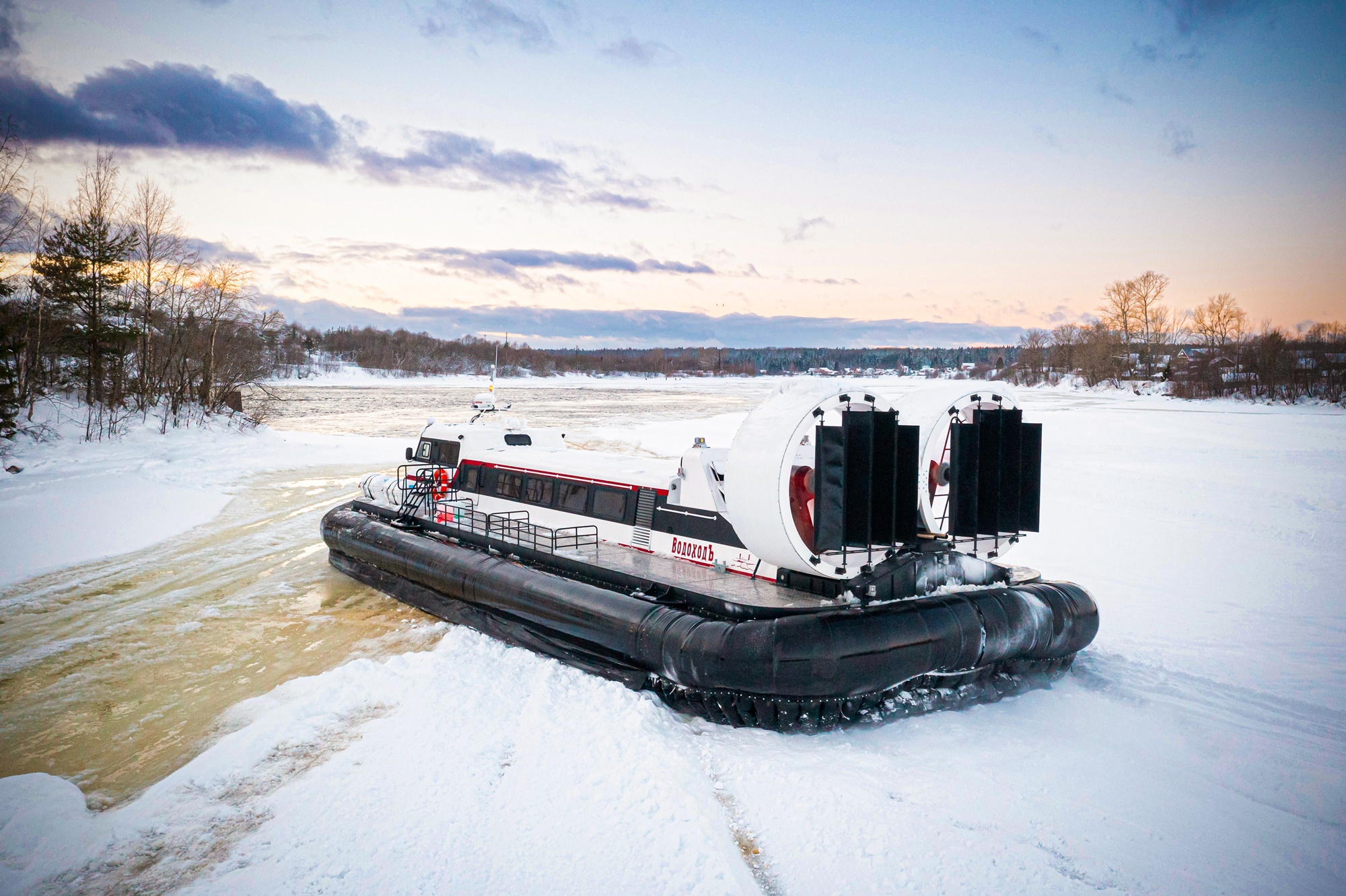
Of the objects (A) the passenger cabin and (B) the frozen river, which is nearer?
(B) the frozen river

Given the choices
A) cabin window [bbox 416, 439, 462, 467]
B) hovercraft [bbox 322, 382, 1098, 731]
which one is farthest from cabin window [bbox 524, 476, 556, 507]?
cabin window [bbox 416, 439, 462, 467]

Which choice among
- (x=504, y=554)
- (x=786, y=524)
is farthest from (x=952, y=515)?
(x=504, y=554)

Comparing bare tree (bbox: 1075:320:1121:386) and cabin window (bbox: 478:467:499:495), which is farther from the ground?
bare tree (bbox: 1075:320:1121:386)

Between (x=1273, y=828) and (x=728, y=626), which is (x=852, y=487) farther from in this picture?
(x=1273, y=828)

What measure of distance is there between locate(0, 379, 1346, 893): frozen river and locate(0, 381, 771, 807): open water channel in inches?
1.5

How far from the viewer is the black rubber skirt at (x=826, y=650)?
4.80m

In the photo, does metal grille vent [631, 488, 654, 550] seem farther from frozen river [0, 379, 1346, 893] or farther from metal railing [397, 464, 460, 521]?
metal railing [397, 464, 460, 521]

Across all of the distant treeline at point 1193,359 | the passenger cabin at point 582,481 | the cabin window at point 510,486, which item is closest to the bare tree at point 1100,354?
the distant treeline at point 1193,359

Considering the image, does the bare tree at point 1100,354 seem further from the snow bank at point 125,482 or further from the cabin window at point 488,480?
the cabin window at point 488,480

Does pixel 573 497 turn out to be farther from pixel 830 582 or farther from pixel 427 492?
pixel 830 582

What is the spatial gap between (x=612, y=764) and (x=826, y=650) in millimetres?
1689

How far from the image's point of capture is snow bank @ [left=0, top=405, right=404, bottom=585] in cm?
1006

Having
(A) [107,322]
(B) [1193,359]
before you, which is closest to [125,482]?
(A) [107,322]

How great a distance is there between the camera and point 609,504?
744cm
